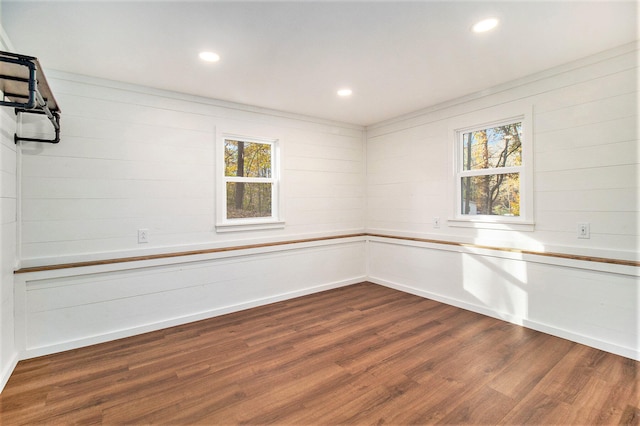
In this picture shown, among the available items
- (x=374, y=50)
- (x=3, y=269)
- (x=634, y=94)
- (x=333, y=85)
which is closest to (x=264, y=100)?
(x=333, y=85)

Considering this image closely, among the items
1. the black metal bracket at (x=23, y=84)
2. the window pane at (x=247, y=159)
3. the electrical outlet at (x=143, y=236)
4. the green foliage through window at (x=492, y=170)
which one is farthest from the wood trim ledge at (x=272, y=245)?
the black metal bracket at (x=23, y=84)

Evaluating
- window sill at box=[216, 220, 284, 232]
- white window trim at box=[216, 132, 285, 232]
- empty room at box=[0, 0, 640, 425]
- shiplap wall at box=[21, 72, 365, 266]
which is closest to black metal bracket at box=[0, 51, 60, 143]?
empty room at box=[0, 0, 640, 425]

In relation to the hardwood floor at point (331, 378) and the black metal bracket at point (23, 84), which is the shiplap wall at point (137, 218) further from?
the black metal bracket at point (23, 84)

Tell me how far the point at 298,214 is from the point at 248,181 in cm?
82

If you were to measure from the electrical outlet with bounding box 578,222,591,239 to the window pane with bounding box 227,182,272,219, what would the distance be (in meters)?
3.26

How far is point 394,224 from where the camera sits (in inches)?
181

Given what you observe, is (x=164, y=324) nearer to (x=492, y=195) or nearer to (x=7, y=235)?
(x=7, y=235)

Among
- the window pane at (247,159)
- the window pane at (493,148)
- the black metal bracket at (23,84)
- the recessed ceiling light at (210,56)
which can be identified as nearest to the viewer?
the black metal bracket at (23,84)

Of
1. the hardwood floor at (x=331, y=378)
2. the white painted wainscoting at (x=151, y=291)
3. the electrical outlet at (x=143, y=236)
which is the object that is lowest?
the hardwood floor at (x=331, y=378)

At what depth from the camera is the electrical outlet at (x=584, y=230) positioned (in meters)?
2.77

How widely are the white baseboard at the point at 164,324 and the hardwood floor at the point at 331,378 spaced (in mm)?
82

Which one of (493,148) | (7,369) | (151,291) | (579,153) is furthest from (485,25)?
(7,369)

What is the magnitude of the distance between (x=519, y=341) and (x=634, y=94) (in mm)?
2235

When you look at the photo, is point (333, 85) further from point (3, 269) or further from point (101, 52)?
point (3, 269)
